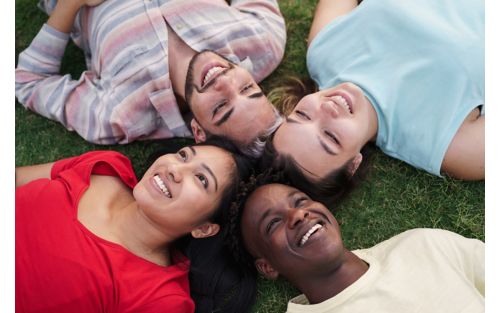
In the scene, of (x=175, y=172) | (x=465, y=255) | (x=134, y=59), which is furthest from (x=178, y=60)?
(x=465, y=255)

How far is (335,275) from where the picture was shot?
1.99 m

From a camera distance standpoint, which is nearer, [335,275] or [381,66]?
[335,275]

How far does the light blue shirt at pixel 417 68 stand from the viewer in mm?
2211

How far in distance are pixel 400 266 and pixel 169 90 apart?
1.37m

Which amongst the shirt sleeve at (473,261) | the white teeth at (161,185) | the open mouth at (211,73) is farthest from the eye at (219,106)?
the shirt sleeve at (473,261)

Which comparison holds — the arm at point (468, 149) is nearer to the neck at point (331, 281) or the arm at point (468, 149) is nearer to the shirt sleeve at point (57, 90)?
the neck at point (331, 281)

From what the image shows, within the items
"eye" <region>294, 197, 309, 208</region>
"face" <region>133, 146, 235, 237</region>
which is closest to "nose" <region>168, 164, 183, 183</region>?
"face" <region>133, 146, 235, 237</region>

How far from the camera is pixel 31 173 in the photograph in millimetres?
2285

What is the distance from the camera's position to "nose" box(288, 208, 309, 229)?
73.0 inches

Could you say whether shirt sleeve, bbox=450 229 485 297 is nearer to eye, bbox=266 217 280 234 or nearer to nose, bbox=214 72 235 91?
eye, bbox=266 217 280 234

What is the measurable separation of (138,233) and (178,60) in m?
0.91

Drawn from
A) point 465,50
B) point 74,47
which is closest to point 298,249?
point 465,50
